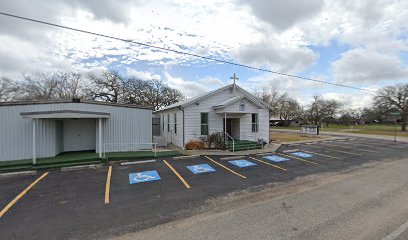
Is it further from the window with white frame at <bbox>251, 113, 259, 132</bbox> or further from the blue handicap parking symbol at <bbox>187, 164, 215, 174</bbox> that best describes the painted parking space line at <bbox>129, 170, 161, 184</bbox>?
the window with white frame at <bbox>251, 113, 259, 132</bbox>

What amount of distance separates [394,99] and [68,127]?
52.9 m

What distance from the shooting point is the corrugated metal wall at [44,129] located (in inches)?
404

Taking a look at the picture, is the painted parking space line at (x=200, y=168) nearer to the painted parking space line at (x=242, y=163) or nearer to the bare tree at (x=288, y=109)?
the painted parking space line at (x=242, y=163)

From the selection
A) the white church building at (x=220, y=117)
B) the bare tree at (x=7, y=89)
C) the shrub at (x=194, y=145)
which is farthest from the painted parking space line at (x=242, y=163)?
the bare tree at (x=7, y=89)

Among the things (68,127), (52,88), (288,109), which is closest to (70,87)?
(52,88)

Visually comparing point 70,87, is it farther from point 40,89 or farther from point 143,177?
point 143,177

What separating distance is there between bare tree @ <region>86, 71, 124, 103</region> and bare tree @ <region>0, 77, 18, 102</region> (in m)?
10.6

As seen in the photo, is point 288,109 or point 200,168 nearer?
point 200,168

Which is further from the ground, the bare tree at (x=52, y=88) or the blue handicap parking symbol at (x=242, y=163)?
the bare tree at (x=52, y=88)

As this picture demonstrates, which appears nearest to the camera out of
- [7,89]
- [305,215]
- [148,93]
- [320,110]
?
[305,215]

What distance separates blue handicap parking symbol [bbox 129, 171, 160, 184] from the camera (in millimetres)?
7549

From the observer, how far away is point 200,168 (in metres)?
9.33

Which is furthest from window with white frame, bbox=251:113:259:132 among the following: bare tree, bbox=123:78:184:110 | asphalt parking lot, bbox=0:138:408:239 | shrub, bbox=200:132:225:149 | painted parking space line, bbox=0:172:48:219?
bare tree, bbox=123:78:184:110

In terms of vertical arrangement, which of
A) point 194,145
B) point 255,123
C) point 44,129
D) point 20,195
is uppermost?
point 255,123
